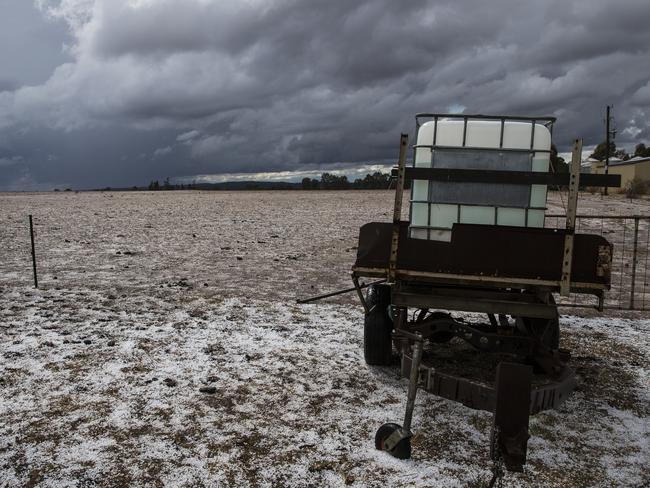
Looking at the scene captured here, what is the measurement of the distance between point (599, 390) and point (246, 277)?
24.5 feet

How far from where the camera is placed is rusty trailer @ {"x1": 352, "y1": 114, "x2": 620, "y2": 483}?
13.8 ft

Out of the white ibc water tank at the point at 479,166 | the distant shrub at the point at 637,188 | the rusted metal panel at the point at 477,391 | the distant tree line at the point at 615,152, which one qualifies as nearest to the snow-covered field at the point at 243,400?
the rusted metal panel at the point at 477,391

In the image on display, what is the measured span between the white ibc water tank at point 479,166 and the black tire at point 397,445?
2048 millimetres

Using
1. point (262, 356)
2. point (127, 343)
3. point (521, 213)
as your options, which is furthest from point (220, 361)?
point (521, 213)

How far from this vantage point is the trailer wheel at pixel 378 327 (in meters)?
5.84

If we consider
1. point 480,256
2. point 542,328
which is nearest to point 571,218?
point 480,256

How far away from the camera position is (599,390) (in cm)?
550

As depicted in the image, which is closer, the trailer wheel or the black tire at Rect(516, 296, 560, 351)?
the black tire at Rect(516, 296, 560, 351)

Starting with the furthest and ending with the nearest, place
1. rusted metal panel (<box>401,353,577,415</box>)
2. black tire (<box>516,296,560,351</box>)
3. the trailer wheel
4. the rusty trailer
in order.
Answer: the trailer wheel
black tire (<box>516,296,560,351</box>)
the rusty trailer
rusted metal panel (<box>401,353,577,415</box>)

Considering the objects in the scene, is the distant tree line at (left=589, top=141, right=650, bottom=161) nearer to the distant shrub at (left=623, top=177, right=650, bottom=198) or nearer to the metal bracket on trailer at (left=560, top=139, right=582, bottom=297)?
the distant shrub at (left=623, top=177, right=650, bottom=198)

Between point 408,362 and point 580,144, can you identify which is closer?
point 580,144

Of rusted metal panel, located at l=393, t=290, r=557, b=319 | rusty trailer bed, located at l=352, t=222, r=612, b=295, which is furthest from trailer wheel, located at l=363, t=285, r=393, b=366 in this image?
rusty trailer bed, located at l=352, t=222, r=612, b=295

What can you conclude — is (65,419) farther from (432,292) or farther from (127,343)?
(432,292)

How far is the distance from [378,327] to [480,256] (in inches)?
73.3
